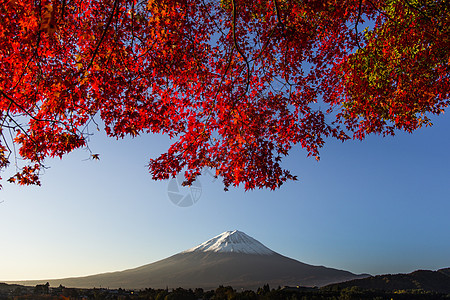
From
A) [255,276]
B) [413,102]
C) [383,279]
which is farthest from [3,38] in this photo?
[255,276]

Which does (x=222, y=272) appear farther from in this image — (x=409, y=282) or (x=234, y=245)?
(x=409, y=282)

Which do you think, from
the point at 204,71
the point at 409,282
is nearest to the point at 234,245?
the point at 409,282

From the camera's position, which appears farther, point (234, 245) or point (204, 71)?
point (234, 245)

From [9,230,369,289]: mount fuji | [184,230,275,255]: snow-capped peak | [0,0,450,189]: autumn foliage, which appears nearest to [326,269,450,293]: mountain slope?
[0,0,450,189]: autumn foliage

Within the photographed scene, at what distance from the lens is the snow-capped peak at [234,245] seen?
221 ft

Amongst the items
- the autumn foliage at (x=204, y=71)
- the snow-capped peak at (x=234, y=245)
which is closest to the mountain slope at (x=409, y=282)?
the autumn foliage at (x=204, y=71)

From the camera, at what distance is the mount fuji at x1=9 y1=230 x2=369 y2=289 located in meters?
43.5

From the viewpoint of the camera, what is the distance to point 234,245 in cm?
6956

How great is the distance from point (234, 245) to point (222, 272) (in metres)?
19.9

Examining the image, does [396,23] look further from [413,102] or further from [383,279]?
[383,279]

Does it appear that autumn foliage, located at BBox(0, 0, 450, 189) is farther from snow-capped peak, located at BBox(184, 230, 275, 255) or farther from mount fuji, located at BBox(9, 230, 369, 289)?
snow-capped peak, located at BBox(184, 230, 275, 255)

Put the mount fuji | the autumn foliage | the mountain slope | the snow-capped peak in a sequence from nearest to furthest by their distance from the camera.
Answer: the autumn foliage
the mountain slope
the mount fuji
the snow-capped peak

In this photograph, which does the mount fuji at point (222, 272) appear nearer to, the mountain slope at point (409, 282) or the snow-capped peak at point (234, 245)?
the snow-capped peak at point (234, 245)

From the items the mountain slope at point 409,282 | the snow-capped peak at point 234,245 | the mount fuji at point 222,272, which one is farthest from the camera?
the snow-capped peak at point 234,245
